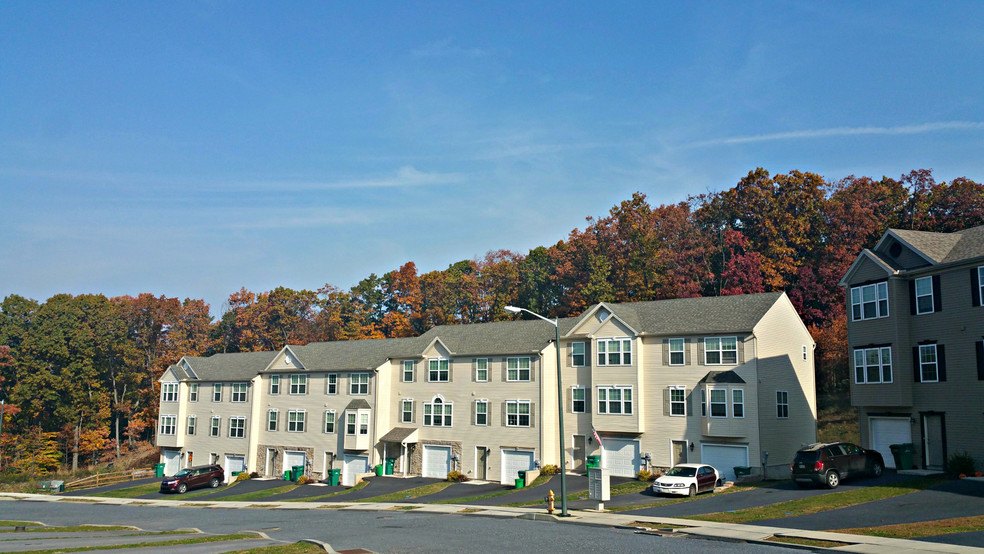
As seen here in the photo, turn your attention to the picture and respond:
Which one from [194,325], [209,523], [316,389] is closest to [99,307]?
[194,325]

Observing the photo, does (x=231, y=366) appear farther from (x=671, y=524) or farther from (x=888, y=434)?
(x=888, y=434)

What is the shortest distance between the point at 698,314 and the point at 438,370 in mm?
19408

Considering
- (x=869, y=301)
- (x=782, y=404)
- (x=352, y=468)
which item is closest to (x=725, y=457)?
(x=782, y=404)

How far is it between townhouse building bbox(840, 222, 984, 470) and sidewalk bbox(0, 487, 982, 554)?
49.2 ft

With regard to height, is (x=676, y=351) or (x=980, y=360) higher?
(x=676, y=351)

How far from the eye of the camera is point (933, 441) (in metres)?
35.3

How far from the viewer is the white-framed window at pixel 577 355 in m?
49.6

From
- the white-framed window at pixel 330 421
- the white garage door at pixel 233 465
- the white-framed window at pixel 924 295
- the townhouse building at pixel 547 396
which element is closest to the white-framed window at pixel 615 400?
the townhouse building at pixel 547 396

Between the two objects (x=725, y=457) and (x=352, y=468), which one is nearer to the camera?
(x=725, y=457)

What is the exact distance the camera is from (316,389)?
60.5 meters

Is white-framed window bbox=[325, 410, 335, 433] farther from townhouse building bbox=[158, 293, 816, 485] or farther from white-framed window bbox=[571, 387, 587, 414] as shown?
white-framed window bbox=[571, 387, 587, 414]

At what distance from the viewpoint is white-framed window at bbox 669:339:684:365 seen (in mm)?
45281

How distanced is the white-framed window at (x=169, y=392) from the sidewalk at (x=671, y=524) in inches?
1072

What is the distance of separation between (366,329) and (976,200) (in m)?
64.3
